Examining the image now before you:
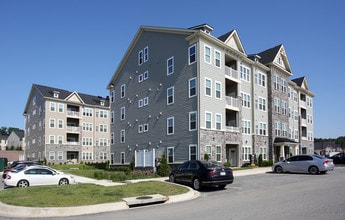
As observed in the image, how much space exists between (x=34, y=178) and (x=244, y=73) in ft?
87.6

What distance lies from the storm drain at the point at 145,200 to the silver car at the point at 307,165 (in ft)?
53.1

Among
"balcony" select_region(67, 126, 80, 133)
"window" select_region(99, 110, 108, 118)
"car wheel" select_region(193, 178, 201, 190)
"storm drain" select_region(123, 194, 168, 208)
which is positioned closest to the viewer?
"storm drain" select_region(123, 194, 168, 208)

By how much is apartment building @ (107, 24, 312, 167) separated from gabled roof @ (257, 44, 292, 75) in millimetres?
201

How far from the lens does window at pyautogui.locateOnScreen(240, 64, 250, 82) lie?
123 ft

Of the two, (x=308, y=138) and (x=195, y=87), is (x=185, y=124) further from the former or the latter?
(x=308, y=138)

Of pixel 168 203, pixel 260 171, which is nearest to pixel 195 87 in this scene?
pixel 260 171

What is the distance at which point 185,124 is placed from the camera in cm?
3091

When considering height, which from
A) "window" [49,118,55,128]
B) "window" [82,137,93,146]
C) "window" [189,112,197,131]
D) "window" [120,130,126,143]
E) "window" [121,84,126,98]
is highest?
"window" [121,84,126,98]

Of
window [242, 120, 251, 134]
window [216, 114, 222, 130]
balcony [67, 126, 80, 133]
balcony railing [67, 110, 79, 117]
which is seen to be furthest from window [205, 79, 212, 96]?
balcony [67, 126, 80, 133]

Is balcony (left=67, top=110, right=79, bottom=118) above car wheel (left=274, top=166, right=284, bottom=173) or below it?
above

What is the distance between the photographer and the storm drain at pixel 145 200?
12.1 m

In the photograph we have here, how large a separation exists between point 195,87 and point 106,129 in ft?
141

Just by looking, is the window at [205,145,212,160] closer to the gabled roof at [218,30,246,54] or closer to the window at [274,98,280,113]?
the gabled roof at [218,30,246,54]

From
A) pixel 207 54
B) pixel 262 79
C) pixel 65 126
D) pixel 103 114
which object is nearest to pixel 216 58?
pixel 207 54
